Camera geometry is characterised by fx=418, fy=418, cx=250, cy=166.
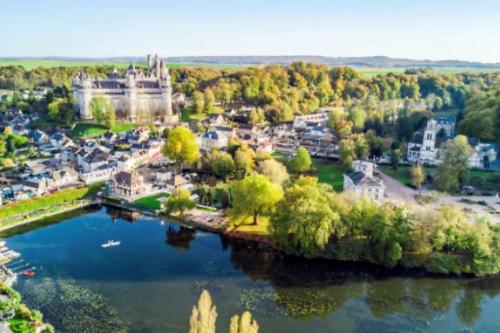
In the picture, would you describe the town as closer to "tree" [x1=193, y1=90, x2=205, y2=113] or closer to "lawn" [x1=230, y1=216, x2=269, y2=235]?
"lawn" [x1=230, y1=216, x2=269, y2=235]

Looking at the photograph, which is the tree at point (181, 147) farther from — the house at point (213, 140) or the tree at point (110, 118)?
the tree at point (110, 118)

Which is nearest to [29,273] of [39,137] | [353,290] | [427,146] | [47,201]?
[47,201]

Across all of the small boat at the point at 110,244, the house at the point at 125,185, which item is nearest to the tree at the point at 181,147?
the house at the point at 125,185

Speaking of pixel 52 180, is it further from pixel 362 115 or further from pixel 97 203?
pixel 362 115

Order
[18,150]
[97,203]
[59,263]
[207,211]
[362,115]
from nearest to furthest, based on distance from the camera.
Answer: [59,263] < [207,211] < [97,203] < [18,150] < [362,115]

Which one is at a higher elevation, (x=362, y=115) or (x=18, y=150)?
(x=362, y=115)

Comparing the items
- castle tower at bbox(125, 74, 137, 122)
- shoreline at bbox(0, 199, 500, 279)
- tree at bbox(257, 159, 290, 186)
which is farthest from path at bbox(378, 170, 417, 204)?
castle tower at bbox(125, 74, 137, 122)

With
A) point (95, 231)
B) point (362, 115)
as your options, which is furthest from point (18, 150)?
point (362, 115)
